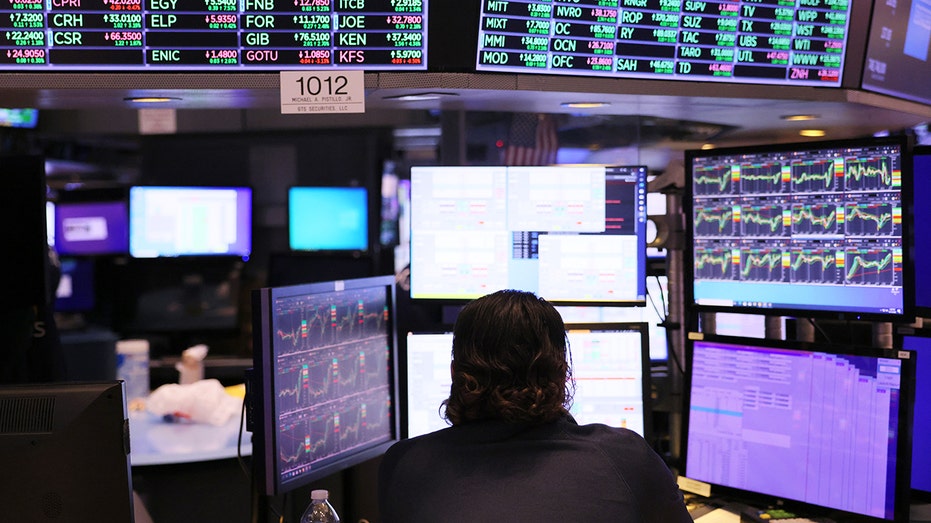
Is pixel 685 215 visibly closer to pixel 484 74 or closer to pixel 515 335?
pixel 484 74

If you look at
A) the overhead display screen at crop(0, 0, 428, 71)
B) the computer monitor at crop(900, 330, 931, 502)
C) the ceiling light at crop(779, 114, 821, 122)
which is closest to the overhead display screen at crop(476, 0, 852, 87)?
the overhead display screen at crop(0, 0, 428, 71)

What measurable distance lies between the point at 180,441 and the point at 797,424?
70.7 inches

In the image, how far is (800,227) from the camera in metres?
2.38

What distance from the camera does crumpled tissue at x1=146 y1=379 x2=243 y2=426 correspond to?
3.13 meters

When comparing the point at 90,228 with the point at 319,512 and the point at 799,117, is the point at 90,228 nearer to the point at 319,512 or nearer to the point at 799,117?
the point at 799,117

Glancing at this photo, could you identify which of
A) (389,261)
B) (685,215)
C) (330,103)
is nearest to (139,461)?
(330,103)

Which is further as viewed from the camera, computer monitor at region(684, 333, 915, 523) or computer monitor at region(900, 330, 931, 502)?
computer monitor at region(900, 330, 931, 502)

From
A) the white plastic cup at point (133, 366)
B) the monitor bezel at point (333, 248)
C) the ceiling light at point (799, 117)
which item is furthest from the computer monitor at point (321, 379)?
A: the monitor bezel at point (333, 248)

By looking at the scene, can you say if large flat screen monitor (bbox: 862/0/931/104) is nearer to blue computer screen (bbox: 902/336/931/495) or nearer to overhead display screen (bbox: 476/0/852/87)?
overhead display screen (bbox: 476/0/852/87)

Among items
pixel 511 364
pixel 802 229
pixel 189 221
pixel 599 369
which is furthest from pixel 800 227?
pixel 189 221

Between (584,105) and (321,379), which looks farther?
(584,105)

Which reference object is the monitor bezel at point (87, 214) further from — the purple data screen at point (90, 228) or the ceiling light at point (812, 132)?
the ceiling light at point (812, 132)

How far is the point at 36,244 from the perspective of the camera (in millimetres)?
2623

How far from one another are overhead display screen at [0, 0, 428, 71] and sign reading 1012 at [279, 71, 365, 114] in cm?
6
